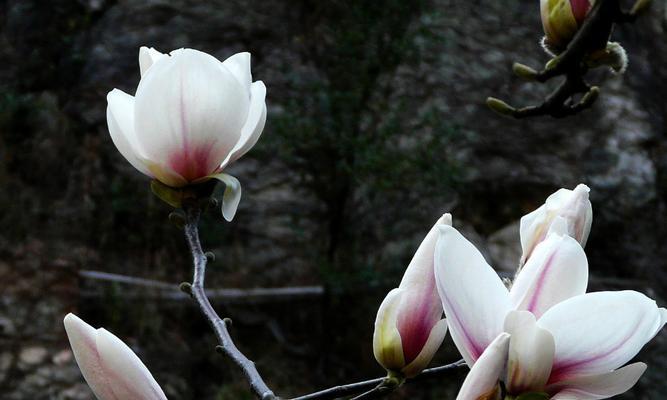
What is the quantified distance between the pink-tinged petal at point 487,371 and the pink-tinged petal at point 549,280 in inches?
1.2

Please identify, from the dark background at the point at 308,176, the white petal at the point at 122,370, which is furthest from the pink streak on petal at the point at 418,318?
the dark background at the point at 308,176

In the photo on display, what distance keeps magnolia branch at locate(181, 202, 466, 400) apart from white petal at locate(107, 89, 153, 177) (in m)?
0.04

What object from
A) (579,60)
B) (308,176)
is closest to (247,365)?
(579,60)

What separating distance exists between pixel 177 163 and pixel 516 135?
9.24 feet

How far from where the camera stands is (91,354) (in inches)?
13.5

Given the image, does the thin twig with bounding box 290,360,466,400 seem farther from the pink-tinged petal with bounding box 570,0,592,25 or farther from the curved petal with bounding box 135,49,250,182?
the pink-tinged petal with bounding box 570,0,592,25

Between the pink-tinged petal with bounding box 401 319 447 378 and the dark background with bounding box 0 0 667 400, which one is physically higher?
the pink-tinged petal with bounding box 401 319 447 378

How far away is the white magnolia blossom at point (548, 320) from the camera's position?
0.31 metres

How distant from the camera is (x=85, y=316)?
2783 mm

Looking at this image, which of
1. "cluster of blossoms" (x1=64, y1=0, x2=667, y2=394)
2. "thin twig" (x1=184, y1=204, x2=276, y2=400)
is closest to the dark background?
"thin twig" (x1=184, y1=204, x2=276, y2=400)

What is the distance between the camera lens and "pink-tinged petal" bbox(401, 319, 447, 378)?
36 centimetres

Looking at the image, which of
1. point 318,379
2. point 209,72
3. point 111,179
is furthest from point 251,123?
point 111,179

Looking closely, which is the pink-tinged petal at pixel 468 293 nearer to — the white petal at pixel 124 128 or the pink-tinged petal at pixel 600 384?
the pink-tinged petal at pixel 600 384

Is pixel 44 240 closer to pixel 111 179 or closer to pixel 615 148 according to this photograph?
pixel 111 179
